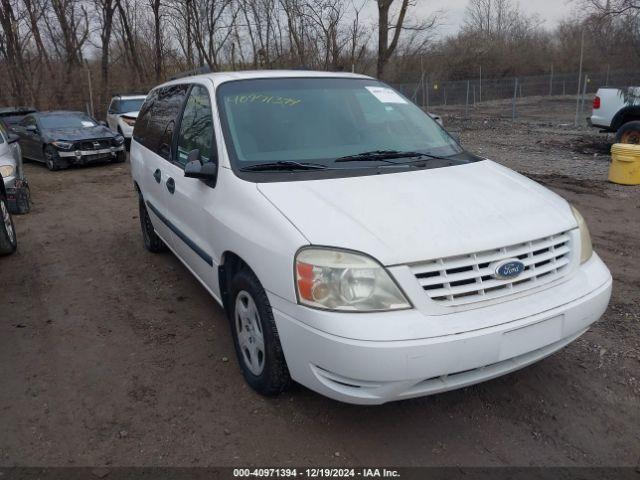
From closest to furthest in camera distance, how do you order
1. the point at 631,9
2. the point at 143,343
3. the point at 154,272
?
the point at 143,343 < the point at 154,272 < the point at 631,9

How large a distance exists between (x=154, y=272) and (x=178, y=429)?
8.65 feet

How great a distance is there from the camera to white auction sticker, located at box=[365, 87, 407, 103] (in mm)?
4046

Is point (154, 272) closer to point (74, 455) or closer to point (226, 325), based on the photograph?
point (226, 325)

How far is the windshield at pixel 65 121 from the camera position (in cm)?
1336

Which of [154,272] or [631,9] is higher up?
[631,9]

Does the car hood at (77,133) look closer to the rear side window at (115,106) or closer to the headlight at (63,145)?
the headlight at (63,145)

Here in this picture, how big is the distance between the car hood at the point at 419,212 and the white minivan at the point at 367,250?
0.01 metres

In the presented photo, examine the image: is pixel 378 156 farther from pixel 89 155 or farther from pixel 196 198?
pixel 89 155

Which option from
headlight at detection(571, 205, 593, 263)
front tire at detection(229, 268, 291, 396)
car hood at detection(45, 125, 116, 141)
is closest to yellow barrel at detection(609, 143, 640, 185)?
headlight at detection(571, 205, 593, 263)

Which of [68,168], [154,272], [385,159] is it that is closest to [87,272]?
[154,272]

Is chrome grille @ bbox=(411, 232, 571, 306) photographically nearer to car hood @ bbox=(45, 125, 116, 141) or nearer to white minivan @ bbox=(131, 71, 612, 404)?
white minivan @ bbox=(131, 71, 612, 404)

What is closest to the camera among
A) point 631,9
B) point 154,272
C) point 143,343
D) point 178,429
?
point 178,429

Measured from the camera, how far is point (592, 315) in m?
2.76

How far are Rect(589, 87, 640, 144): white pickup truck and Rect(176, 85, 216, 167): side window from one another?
30.8ft
